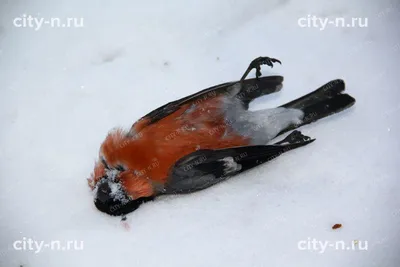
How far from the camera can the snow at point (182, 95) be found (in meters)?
4.20

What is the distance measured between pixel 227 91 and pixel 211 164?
0.66m

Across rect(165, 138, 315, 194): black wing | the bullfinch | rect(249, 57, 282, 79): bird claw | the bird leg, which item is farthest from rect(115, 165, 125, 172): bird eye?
rect(249, 57, 282, 79): bird claw

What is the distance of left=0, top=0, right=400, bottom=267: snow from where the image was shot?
4.20 m

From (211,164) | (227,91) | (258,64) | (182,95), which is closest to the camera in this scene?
(211,164)

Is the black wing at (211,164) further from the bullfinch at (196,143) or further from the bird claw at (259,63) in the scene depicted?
the bird claw at (259,63)

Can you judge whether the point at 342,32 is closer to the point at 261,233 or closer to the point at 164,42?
the point at 164,42

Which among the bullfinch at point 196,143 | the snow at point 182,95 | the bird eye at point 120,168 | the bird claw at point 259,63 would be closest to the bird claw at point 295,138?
the bullfinch at point 196,143

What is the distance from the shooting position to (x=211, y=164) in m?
3.98

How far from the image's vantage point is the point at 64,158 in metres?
4.50

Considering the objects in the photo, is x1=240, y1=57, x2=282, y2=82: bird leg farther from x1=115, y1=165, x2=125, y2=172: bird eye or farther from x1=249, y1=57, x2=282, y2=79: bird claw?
x1=115, y1=165, x2=125, y2=172: bird eye

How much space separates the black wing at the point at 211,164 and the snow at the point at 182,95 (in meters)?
0.28

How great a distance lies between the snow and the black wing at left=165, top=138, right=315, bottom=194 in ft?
0.92

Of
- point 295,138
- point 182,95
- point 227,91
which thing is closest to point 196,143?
point 227,91

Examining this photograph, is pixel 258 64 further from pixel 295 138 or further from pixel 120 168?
pixel 120 168
